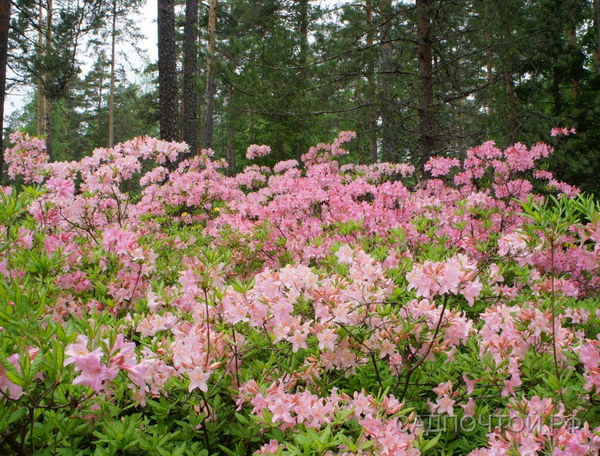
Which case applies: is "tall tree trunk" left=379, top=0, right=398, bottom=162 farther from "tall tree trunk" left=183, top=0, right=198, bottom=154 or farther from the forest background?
"tall tree trunk" left=183, top=0, right=198, bottom=154

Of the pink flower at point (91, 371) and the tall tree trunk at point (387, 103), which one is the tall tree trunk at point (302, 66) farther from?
the pink flower at point (91, 371)

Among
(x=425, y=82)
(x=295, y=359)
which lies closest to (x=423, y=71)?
(x=425, y=82)

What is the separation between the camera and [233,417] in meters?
1.90

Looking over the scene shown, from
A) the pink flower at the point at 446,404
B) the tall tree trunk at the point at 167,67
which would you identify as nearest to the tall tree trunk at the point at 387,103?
the tall tree trunk at the point at 167,67

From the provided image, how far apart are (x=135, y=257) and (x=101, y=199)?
2.38 m

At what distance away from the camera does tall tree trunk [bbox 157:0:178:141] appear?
903 cm

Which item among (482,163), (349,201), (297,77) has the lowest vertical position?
(349,201)

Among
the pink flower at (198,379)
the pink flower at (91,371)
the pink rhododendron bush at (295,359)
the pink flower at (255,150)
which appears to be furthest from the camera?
the pink flower at (255,150)

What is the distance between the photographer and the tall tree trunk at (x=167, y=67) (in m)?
9.03

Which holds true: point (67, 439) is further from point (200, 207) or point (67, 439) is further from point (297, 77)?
point (297, 77)

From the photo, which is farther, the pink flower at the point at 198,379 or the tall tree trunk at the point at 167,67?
the tall tree trunk at the point at 167,67

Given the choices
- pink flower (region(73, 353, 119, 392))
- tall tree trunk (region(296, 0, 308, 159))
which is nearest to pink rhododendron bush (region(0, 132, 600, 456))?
pink flower (region(73, 353, 119, 392))

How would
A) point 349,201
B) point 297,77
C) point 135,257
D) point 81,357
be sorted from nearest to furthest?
point 81,357 < point 135,257 < point 349,201 < point 297,77

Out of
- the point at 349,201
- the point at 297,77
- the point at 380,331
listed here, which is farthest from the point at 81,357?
the point at 297,77
